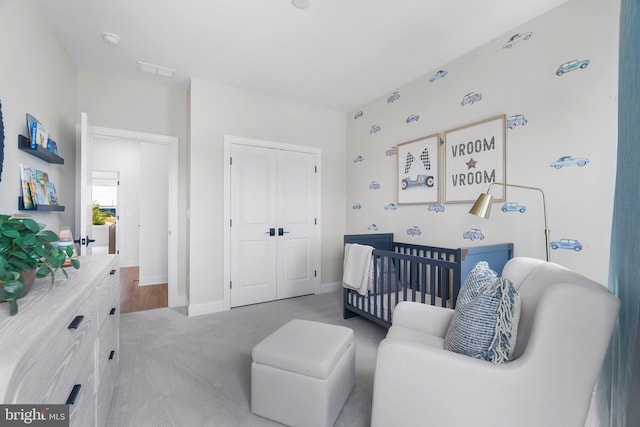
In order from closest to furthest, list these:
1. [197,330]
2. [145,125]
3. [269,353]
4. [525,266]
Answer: [525,266], [269,353], [197,330], [145,125]

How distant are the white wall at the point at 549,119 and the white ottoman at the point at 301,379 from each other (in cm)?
166

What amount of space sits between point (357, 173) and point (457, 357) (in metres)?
3.06

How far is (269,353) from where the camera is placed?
146 cm

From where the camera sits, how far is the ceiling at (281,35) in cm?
200

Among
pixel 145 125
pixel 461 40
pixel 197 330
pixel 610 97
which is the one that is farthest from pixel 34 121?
pixel 610 97

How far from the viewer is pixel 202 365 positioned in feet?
6.66

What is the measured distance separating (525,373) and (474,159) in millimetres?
1934

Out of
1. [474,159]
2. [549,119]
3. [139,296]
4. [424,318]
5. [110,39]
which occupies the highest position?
[110,39]

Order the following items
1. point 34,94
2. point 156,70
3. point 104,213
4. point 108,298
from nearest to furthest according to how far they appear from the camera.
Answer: point 108,298 < point 34,94 < point 156,70 < point 104,213

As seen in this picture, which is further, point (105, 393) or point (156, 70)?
point (156, 70)

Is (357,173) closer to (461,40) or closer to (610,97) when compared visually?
(461,40)

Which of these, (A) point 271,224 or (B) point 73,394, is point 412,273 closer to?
(A) point 271,224

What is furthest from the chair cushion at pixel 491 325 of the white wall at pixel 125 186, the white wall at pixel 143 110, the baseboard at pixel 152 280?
the white wall at pixel 125 186

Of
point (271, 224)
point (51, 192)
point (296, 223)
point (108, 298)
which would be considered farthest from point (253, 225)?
point (108, 298)
